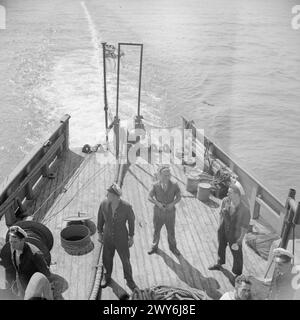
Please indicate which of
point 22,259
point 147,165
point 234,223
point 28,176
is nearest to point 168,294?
point 234,223

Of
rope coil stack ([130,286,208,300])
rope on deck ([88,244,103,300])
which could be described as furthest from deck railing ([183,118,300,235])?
rope on deck ([88,244,103,300])

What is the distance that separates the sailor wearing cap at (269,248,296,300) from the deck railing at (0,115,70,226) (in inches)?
205

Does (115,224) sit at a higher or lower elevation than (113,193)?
lower

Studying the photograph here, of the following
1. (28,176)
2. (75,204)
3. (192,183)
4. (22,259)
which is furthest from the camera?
(192,183)

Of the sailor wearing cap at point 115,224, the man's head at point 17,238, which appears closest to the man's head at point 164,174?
the sailor wearing cap at point 115,224

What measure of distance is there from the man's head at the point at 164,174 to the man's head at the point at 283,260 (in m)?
2.28

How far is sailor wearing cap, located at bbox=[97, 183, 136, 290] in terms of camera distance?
568 centimetres

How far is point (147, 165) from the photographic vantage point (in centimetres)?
1148

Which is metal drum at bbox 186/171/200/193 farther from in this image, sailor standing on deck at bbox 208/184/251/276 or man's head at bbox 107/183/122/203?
man's head at bbox 107/183/122/203

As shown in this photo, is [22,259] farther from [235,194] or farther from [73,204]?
[73,204]

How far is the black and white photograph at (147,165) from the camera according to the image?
5859 mm

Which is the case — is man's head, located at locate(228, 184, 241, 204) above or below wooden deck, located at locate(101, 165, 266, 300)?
above

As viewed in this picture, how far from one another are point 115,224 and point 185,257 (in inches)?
82.3
